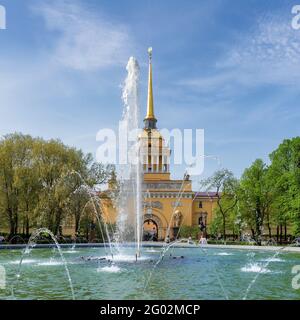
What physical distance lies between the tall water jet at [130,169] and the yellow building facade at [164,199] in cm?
601

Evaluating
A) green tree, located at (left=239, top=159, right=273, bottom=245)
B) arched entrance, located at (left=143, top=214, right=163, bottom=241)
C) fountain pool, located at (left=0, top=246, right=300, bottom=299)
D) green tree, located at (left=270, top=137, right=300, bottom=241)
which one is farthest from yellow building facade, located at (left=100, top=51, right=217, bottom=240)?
fountain pool, located at (left=0, top=246, right=300, bottom=299)

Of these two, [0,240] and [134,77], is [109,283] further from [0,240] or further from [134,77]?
[0,240]

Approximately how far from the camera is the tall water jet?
26.8 meters

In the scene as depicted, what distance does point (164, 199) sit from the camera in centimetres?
5984

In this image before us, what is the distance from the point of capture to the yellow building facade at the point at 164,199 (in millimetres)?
58312

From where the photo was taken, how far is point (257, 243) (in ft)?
118

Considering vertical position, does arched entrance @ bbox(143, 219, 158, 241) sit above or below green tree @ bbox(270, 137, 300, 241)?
below

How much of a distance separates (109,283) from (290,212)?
23.9m

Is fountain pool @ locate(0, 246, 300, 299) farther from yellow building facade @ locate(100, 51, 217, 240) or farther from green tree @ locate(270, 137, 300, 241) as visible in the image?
yellow building facade @ locate(100, 51, 217, 240)

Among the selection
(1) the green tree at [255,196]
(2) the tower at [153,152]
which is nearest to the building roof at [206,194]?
(2) the tower at [153,152]

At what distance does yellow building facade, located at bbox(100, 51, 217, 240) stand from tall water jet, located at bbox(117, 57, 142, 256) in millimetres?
6008

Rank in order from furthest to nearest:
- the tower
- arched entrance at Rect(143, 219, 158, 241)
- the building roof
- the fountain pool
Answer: the building roof, the tower, arched entrance at Rect(143, 219, 158, 241), the fountain pool

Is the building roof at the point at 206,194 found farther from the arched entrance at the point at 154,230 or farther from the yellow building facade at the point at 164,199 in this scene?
the arched entrance at the point at 154,230
